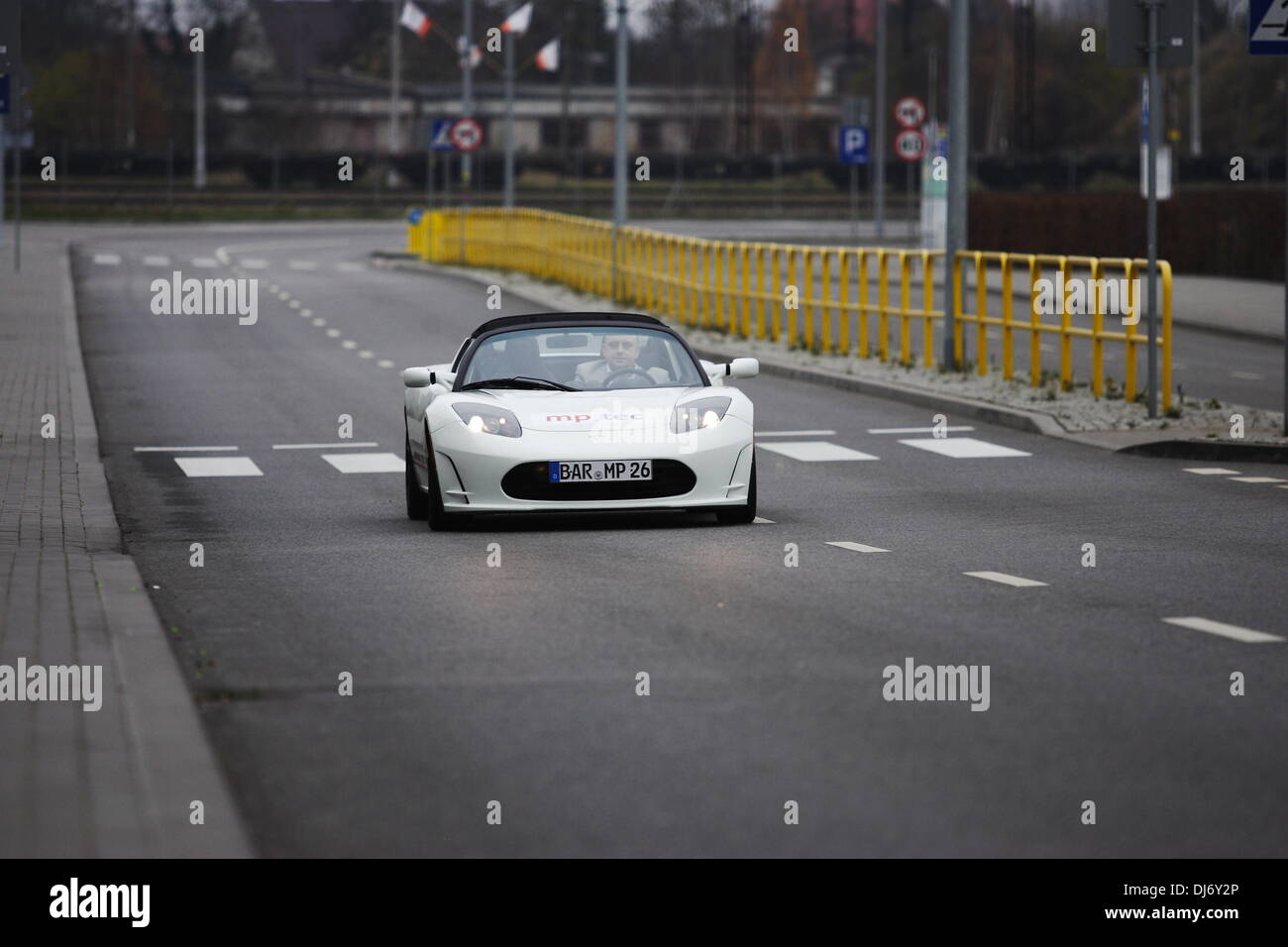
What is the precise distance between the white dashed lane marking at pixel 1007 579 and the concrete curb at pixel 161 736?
3806mm

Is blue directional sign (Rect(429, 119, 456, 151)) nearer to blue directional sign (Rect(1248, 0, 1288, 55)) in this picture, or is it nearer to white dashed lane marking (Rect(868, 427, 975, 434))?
white dashed lane marking (Rect(868, 427, 975, 434))

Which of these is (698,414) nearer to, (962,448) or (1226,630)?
(1226,630)

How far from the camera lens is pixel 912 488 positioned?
15.6 meters

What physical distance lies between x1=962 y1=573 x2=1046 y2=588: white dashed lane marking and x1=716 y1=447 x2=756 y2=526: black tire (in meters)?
2.35

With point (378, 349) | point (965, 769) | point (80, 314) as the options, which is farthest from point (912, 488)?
point (80, 314)

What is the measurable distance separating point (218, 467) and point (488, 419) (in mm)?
4819

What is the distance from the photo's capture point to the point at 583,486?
1286 cm

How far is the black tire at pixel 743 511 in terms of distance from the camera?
43.4 feet

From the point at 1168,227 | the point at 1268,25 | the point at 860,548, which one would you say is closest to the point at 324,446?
the point at 860,548

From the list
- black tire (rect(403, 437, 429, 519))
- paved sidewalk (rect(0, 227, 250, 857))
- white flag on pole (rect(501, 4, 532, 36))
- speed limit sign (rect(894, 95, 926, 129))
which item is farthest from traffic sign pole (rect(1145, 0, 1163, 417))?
white flag on pole (rect(501, 4, 532, 36))

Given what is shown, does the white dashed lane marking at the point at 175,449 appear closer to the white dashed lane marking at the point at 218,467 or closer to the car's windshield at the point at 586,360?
the white dashed lane marking at the point at 218,467

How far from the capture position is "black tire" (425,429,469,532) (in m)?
13.1
